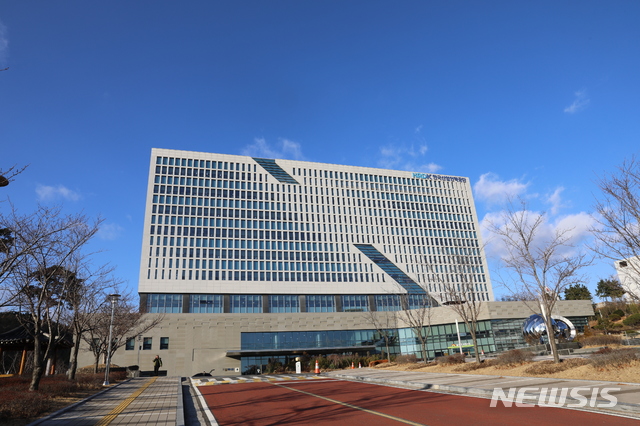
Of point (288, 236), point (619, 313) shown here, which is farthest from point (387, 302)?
point (619, 313)

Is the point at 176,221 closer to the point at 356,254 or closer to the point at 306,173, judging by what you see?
the point at 306,173

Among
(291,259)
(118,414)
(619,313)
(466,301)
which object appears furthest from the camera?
(291,259)

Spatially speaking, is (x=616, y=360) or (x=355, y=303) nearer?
(x=616, y=360)

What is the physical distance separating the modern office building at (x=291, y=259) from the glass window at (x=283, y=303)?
20cm

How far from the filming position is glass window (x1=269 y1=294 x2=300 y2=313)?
250 feet

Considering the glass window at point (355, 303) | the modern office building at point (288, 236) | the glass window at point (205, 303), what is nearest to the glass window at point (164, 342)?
the modern office building at point (288, 236)

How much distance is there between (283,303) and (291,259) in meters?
8.97

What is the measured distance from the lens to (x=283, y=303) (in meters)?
77.1

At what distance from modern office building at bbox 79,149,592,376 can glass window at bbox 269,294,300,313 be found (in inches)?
8.0

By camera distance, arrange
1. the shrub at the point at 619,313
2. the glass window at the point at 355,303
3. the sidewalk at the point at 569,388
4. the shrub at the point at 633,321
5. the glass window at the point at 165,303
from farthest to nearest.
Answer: the glass window at the point at 355,303, the shrub at the point at 619,313, the glass window at the point at 165,303, the shrub at the point at 633,321, the sidewalk at the point at 569,388

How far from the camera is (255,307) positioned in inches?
2950

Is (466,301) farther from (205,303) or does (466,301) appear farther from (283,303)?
(205,303)
